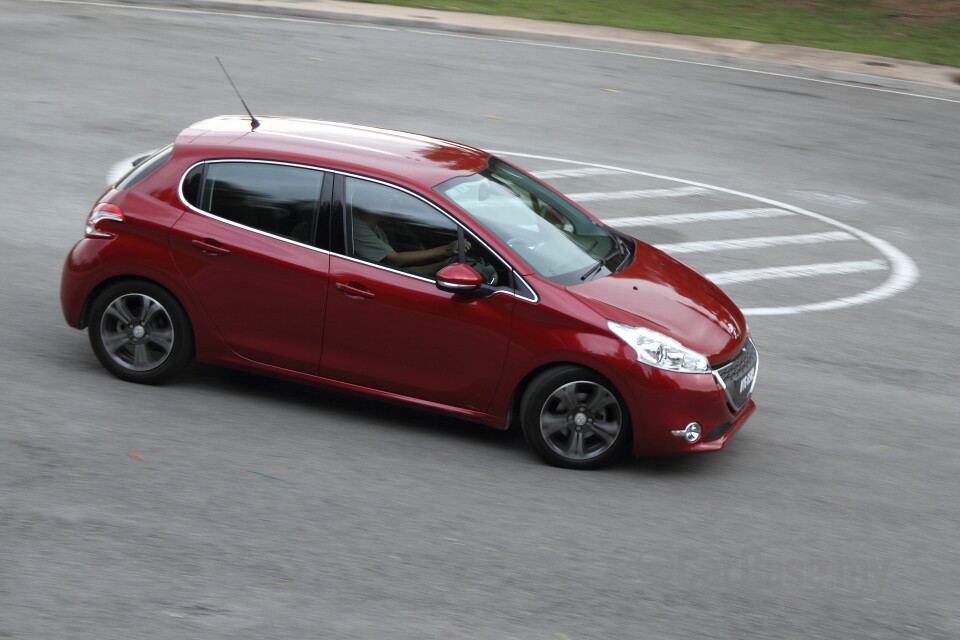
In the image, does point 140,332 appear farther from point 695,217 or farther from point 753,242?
point 695,217

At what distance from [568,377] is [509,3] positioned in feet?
63.9

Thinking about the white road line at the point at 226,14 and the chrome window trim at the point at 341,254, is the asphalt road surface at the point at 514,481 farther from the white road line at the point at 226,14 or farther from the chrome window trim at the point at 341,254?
the white road line at the point at 226,14

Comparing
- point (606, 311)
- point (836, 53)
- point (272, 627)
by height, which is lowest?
point (272, 627)

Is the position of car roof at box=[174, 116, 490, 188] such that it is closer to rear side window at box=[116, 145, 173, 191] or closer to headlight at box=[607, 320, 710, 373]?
rear side window at box=[116, 145, 173, 191]

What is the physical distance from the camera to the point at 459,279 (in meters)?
6.93

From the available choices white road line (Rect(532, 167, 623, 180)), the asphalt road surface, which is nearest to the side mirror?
the asphalt road surface

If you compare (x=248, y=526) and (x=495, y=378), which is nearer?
(x=248, y=526)

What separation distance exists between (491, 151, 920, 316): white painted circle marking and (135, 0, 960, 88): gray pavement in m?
8.23

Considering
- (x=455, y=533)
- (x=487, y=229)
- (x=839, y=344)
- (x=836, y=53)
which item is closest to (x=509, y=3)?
(x=836, y=53)

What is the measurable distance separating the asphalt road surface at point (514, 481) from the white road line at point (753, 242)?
5 cm

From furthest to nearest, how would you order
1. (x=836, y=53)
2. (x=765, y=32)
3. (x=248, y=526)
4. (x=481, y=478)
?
(x=765, y=32) → (x=836, y=53) → (x=481, y=478) → (x=248, y=526)

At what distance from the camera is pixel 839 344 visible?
954 cm

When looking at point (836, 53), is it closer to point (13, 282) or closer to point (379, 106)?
point (379, 106)

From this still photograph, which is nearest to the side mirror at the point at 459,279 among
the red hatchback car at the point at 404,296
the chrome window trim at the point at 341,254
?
the red hatchback car at the point at 404,296
